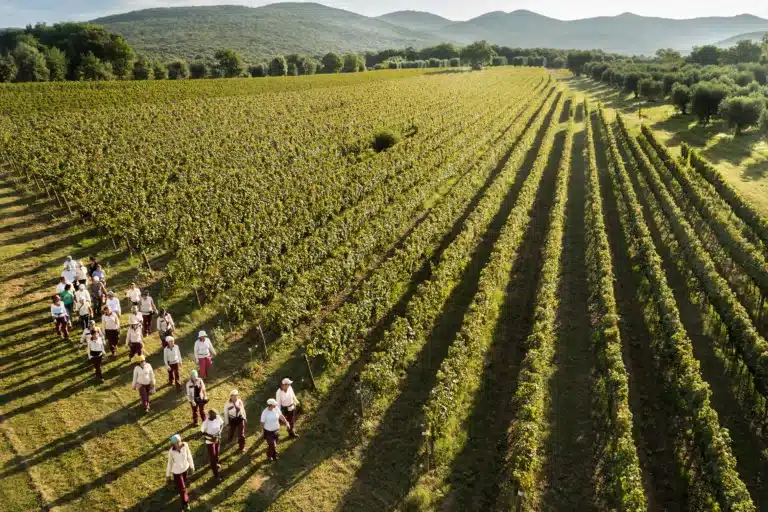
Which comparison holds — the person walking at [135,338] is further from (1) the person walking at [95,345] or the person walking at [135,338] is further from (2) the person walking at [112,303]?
(2) the person walking at [112,303]

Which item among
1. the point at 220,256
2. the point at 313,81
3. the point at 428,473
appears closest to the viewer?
the point at 428,473

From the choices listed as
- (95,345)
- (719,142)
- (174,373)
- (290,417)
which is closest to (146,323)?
(95,345)

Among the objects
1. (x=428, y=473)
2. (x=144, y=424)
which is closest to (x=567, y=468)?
(x=428, y=473)

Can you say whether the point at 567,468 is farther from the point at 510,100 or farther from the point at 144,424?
the point at 510,100

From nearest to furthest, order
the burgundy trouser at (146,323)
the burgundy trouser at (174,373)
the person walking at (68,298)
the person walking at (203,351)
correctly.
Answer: the burgundy trouser at (174,373), the person walking at (203,351), the person walking at (68,298), the burgundy trouser at (146,323)

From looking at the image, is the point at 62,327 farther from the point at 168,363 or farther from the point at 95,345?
the point at 168,363

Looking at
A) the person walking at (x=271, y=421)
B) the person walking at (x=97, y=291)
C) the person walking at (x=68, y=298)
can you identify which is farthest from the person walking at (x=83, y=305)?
the person walking at (x=271, y=421)
